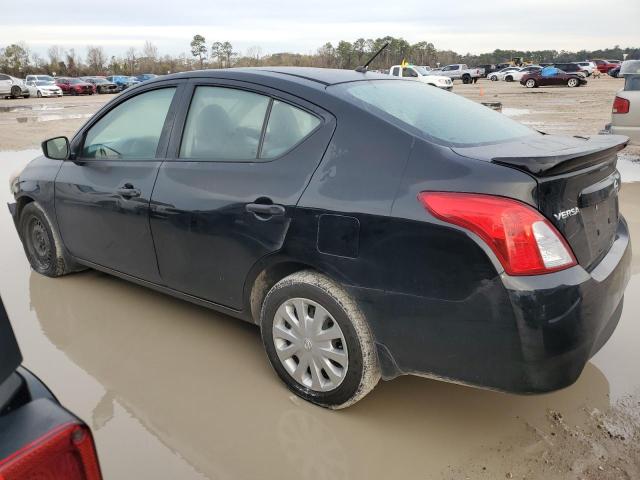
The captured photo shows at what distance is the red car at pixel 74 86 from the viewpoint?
4069 cm

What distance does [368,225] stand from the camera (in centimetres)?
238

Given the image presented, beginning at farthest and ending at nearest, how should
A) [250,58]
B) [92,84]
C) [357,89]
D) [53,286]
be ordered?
[250,58], [92,84], [53,286], [357,89]

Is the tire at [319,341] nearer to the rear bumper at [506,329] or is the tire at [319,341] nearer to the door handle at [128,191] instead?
the rear bumper at [506,329]

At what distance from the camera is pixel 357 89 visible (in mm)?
2914

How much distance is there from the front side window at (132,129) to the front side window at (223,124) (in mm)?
267

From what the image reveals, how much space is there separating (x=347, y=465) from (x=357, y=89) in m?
1.84

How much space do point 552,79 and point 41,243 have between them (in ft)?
136

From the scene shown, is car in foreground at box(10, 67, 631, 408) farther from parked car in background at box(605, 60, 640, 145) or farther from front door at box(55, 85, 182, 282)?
parked car in background at box(605, 60, 640, 145)

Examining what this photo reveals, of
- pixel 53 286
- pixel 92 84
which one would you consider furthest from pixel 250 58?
pixel 53 286

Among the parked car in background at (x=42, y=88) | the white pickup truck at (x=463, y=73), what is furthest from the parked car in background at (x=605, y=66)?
the parked car in background at (x=42, y=88)

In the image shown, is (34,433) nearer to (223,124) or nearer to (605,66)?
(223,124)

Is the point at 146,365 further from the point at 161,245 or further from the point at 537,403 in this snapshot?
the point at 537,403

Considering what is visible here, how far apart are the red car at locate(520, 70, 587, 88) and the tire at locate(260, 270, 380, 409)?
41.3 meters

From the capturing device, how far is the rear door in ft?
8.94
